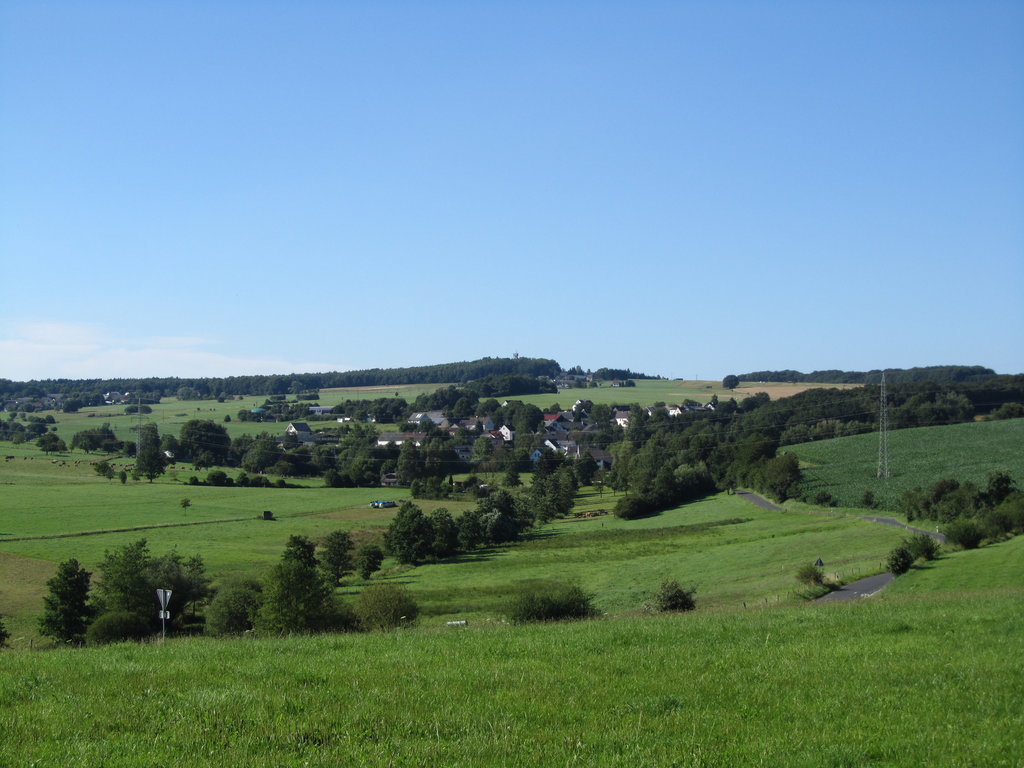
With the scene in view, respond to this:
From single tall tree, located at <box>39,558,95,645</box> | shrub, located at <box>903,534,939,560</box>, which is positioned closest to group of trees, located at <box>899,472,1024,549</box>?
shrub, located at <box>903,534,939,560</box>

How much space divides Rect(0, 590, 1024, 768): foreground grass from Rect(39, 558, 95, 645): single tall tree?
995 inches

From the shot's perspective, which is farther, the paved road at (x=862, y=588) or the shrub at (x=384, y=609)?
the paved road at (x=862, y=588)

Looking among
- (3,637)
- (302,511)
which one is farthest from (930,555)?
(302,511)

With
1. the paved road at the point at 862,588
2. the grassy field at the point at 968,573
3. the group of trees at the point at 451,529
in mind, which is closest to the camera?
the grassy field at the point at 968,573

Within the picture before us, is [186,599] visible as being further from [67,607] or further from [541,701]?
[541,701]

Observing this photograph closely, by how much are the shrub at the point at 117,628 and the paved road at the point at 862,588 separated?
24550 millimetres

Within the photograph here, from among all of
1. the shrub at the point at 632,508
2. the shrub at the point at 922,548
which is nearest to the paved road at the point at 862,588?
the shrub at the point at 922,548

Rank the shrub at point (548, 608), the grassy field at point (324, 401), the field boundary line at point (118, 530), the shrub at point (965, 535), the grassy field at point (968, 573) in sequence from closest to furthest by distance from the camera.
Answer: the shrub at point (548, 608), the grassy field at point (968, 573), the shrub at point (965, 535), the field boundary line at point (118, 530), the grassy field at point (324, 401)

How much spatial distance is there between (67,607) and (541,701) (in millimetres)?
34187

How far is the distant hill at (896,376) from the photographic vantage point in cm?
13332

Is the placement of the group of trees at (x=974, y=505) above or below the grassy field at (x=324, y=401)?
below

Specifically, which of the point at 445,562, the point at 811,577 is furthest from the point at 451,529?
the point at 811,577

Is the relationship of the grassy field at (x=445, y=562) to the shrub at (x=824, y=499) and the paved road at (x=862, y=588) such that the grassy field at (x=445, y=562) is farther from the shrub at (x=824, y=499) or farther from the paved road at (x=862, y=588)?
the shrub at (x=824, y=499)

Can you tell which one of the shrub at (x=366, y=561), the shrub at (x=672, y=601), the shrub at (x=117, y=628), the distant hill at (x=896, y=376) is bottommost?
the shrub at (x=366, y=561)
